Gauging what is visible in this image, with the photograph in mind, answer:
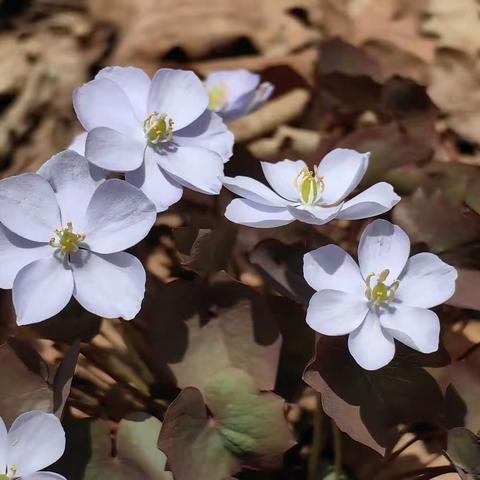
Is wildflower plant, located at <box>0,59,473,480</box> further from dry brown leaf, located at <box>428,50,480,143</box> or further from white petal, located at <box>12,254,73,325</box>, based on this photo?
dry brown leaf, located at <box>428,50,480,143</box>

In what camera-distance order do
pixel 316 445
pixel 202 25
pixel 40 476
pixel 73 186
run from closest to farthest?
pixel 40 476 → pixel 73 186 → pixel 316 445 → pixel 202 25

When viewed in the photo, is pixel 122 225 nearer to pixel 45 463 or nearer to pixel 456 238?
pixel 45 463

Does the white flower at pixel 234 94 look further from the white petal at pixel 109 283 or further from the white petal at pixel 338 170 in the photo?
the white petal at pixel 109 283

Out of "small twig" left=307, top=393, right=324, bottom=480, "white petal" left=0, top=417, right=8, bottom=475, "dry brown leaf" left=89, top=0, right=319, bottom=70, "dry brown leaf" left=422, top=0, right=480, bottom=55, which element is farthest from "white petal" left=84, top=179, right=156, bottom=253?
"dry brown leaf" left=422, top=0, right=480, bottom=55

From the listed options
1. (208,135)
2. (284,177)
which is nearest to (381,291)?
(284,177)

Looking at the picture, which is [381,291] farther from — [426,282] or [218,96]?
[218,96]

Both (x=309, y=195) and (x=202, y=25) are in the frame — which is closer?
(x=309, y=195)

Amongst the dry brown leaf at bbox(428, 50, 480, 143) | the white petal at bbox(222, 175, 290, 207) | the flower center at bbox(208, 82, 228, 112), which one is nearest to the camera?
the white petal at bbox(222, 175, 290, 207)
